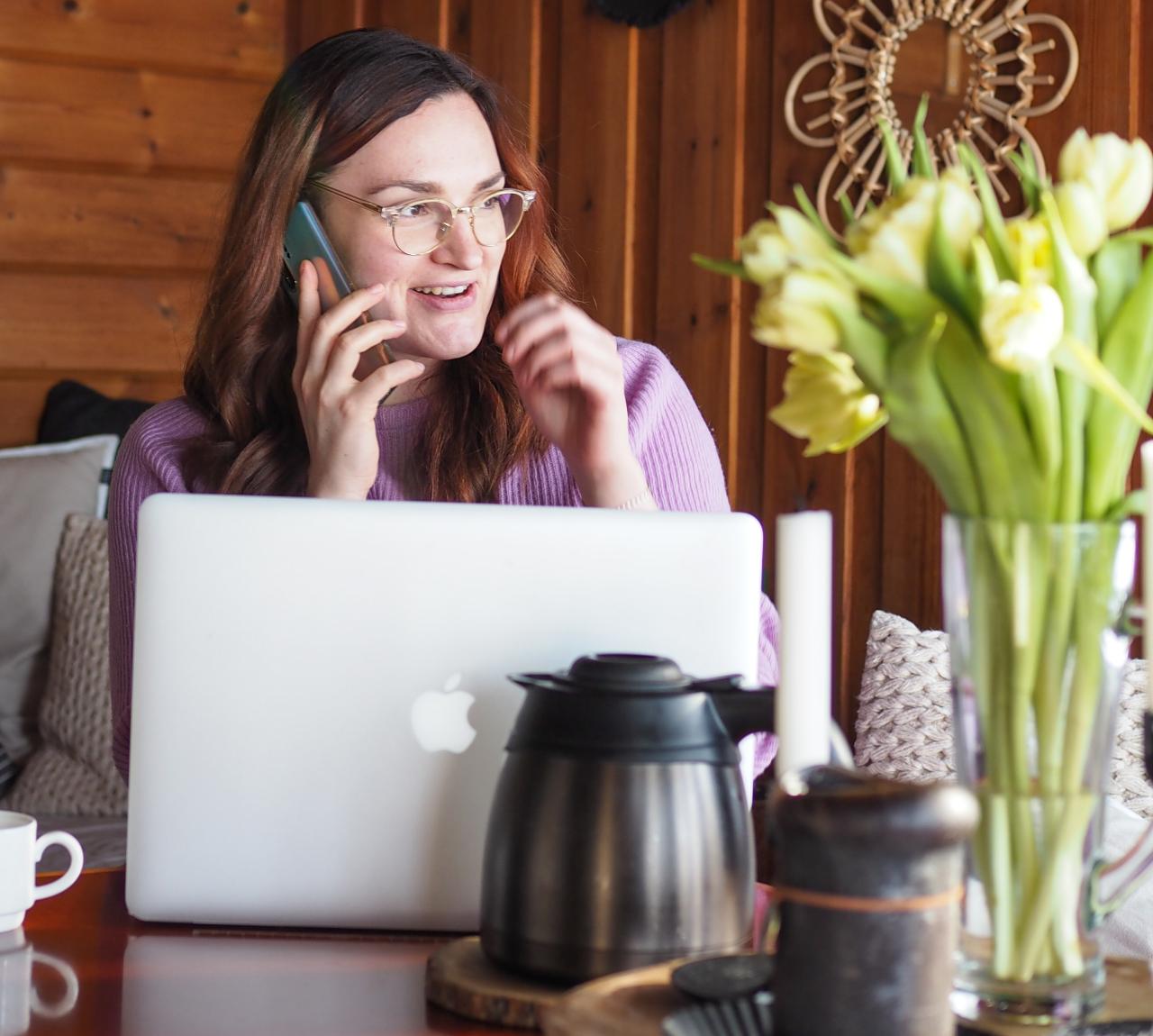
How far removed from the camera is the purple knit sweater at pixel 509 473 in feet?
5.72

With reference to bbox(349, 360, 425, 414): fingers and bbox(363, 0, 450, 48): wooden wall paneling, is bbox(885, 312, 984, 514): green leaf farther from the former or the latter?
bbox(363, 0, 450, 48): wooden wall paneling

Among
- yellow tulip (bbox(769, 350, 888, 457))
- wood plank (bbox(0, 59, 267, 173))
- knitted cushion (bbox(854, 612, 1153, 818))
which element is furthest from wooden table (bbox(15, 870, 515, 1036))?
wood plank (bbox(0, 59, 267, 173))

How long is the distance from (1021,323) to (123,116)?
123 inches

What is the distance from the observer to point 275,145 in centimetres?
182

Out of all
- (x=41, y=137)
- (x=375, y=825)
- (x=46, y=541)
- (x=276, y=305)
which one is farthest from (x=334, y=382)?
(x=41, y=137)

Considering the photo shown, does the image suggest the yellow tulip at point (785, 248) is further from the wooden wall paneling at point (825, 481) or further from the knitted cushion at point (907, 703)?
the wooden wall paneling at point (825, 481)

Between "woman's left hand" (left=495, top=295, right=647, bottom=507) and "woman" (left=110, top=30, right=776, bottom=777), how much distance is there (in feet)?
0.44

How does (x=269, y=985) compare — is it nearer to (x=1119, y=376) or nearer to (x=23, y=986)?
(x=23, y=986)

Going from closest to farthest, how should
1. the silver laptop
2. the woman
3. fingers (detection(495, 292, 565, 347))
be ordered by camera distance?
the silver laptop < fingers (detection(495, 292, 565, 347)) < the woman

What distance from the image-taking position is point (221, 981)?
0.87 metres

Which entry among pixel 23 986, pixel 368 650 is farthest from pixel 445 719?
pixel 23 986

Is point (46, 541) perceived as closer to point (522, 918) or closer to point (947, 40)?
point (947, 40)

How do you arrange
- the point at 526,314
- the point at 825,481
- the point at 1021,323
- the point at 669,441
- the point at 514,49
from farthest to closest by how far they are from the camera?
A: the point at 514,49 → the point at 825,481 → the point at 669,441 → the point at 526,314 → the point at 1021,323

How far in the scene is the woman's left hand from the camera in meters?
1.36
